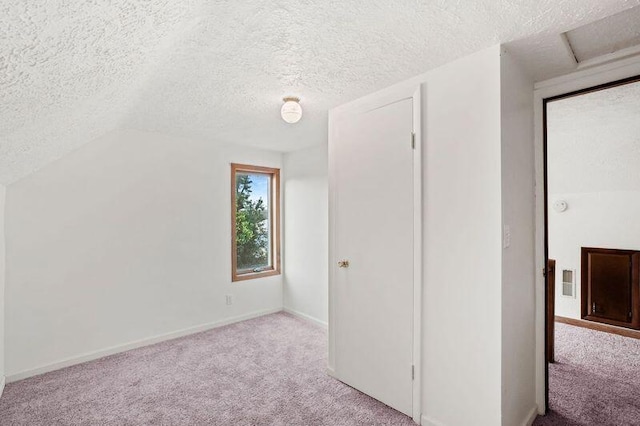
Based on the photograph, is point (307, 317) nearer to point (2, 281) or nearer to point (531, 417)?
point (531, 417)

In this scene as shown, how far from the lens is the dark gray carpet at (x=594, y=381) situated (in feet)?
6.59

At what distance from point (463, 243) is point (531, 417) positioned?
124cm

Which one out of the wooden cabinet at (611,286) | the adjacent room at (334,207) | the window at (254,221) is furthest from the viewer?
the window at (254,221)

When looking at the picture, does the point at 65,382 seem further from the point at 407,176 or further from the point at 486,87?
the point at 486,87

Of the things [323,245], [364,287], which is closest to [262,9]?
[364,287]

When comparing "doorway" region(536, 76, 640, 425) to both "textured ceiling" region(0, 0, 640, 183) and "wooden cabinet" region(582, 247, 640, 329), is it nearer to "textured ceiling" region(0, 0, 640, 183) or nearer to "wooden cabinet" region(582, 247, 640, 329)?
"wooden cabinet" region(582, 247, 640, 329)

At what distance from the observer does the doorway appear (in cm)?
228

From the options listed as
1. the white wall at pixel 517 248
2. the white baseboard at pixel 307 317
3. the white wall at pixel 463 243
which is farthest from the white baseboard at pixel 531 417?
the white baseboard at pixel 307 317

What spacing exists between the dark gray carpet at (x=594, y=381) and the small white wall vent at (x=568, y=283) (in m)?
0.55

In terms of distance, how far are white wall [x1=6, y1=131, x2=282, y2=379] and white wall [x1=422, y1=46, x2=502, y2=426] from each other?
2.58m

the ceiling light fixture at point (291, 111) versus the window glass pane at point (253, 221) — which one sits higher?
the ceiling light fixture at point (291, 111)

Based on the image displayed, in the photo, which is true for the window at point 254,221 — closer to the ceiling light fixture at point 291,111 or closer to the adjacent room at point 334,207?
the adjacent room at point 334,207

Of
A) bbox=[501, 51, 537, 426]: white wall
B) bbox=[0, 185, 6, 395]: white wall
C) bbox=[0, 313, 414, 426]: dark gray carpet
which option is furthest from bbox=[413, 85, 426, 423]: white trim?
bbox=[0, 185, 6, 395]: white wall

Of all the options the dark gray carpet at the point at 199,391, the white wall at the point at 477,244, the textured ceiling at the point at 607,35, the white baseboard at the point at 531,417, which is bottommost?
the dark gray carpet at the point at 199,391
